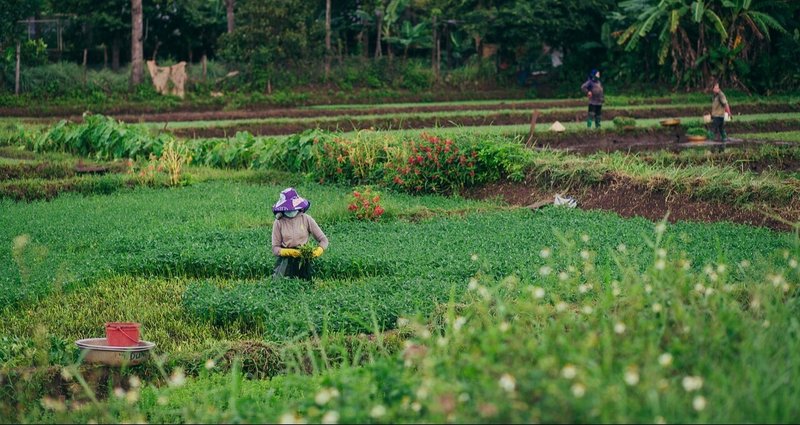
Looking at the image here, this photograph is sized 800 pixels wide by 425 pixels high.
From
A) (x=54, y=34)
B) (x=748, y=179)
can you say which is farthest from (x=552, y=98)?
(x=748, y=179)

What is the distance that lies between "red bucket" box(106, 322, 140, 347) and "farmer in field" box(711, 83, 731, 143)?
16302 mm

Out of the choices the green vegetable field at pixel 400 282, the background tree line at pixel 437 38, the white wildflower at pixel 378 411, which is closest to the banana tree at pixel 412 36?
the background tree line at pixel 437 38

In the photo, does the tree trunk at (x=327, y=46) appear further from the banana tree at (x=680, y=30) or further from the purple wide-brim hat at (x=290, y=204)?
the purple wide-brim hat at (x=290, y=204)

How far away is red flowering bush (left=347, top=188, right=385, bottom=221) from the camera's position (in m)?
14.6

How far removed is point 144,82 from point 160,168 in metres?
16.8

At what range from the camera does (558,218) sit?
1433cm

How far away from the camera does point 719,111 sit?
901 inches

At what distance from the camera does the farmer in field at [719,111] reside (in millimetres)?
22125

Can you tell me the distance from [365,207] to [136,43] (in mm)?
21306

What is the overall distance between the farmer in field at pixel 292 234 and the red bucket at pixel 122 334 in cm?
237

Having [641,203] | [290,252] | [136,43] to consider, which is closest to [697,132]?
[641,203]

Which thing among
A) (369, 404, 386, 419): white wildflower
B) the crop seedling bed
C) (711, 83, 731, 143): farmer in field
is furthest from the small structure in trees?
(369, 404, 386, 419): white wildflower

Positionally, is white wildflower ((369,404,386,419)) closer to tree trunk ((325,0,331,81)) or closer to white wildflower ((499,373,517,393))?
white wildflower ((499,373,517,393))

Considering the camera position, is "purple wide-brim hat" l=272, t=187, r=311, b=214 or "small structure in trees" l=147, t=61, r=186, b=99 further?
"small structure in trees" l=147, t=61, r=186, b=99
